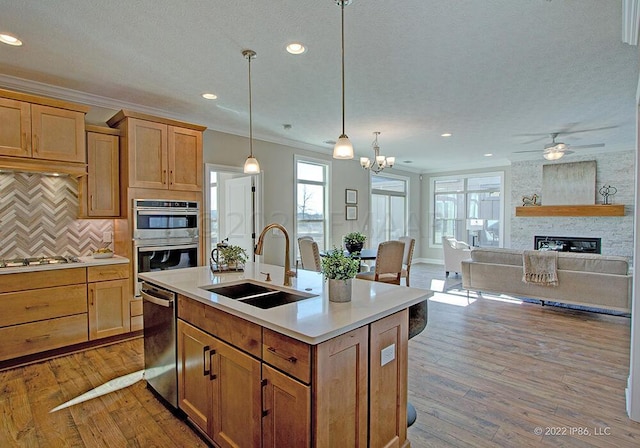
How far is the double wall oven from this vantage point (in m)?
3.68

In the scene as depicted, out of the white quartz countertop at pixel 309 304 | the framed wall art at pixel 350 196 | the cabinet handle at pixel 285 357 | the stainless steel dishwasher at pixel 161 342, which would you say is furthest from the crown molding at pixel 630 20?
the framed wall art at pixel 350 196

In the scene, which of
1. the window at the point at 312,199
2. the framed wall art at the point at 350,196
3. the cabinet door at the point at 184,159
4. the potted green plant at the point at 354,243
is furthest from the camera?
Result: the framed wall art at the point at 350,196

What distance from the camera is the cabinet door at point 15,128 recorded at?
9.78ft

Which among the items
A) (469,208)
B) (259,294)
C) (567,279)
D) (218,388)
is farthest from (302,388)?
(469,208)

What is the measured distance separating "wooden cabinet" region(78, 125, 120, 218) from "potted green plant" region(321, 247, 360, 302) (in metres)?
3.04

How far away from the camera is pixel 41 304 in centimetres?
315

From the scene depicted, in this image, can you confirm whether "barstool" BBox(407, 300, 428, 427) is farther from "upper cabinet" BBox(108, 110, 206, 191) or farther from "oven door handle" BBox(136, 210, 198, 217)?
"upper cabinet" BBox(108, 110, 206, 191)

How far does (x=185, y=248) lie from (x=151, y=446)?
2.32 metres

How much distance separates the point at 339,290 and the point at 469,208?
808 centimetres

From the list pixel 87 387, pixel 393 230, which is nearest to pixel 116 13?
pixel 87 387

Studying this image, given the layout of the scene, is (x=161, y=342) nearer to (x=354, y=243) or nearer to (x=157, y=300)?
(x=157, y=300)

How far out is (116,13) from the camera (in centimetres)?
219

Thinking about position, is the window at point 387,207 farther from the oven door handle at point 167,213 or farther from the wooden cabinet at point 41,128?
the wooden cabinet at point 41,128

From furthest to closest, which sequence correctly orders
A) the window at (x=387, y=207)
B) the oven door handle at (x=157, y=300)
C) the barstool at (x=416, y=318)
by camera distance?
1. the window at (x=387, y=207)
2. the oven door handle at (x=157, y=300)
3. the barstool at (x=416, y=318)
